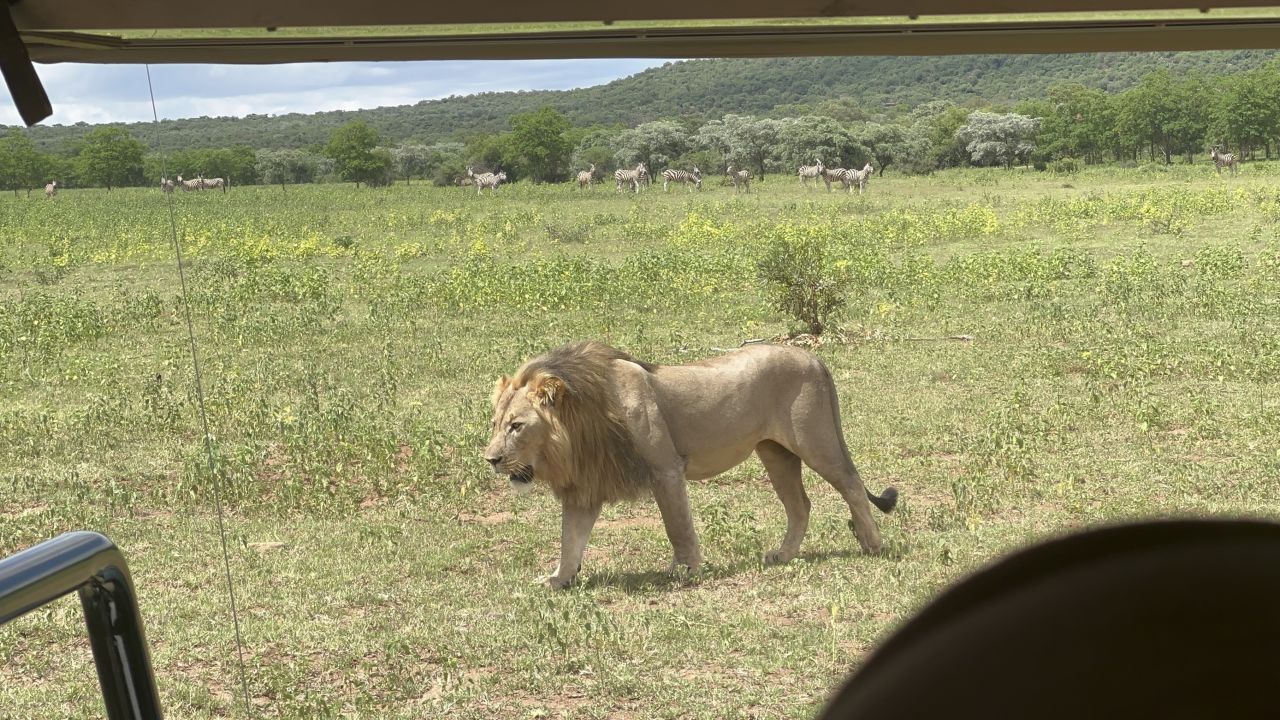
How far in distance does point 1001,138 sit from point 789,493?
28.5 metres

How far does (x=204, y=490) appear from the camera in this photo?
7.13 m

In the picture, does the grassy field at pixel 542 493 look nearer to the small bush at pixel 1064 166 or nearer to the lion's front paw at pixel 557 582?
the lion's front paw at pixel 557 582

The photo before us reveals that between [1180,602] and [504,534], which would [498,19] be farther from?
[504,534]

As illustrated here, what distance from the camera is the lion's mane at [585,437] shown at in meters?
5.32

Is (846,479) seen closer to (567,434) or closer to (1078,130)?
(567,434)

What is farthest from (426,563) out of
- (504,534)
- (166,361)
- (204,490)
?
(166,361)

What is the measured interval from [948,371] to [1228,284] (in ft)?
13.9

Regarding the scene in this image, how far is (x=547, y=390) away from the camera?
532 centimetres

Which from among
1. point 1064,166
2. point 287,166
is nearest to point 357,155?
point 287,166

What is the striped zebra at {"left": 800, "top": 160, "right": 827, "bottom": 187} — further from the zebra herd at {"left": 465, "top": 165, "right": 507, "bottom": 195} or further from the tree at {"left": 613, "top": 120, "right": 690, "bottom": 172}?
the tree at {"left": 613, "top": 120, "right": 690, "bottom": 172}

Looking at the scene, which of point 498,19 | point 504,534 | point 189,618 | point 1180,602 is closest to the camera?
point 1180,602

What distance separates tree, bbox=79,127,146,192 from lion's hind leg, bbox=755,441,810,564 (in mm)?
19522

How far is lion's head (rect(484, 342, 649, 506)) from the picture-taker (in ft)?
17.5

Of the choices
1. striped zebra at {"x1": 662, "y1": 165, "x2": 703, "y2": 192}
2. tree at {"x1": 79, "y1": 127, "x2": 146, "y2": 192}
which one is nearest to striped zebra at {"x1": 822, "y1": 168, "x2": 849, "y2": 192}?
striped zebra at {"x1": 662, "y1": 165, "x2": 703, "y2": 192}
